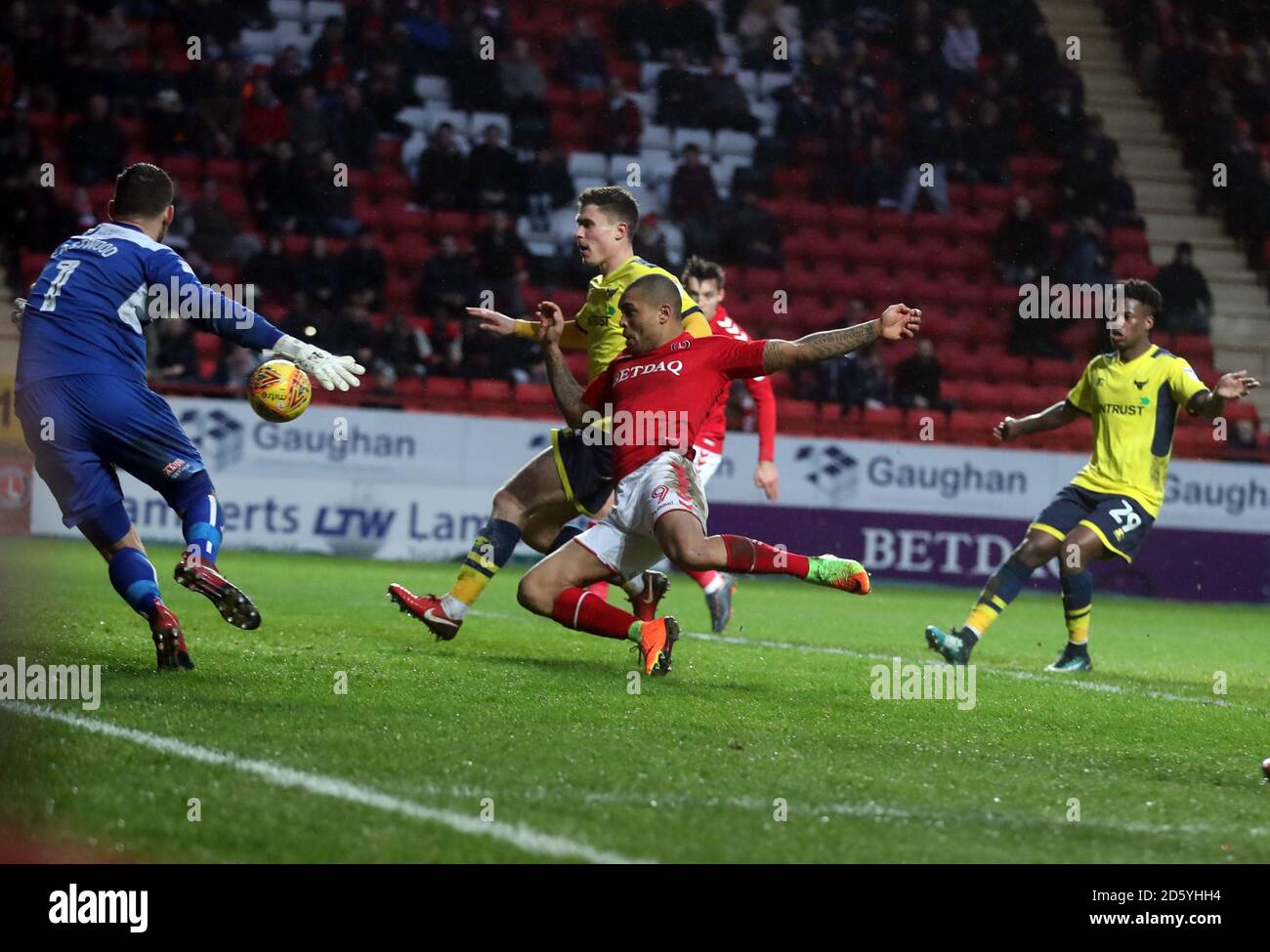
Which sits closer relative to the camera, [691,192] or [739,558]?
[739,558]

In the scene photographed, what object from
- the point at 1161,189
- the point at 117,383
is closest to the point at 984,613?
the point at 117,383

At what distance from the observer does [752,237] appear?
19.4 metres

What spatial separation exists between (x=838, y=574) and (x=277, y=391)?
2387 mm

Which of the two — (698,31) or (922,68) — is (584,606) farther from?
(922,68)

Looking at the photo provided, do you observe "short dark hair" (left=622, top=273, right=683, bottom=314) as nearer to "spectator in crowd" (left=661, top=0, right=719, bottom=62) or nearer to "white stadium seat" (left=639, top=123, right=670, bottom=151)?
"white stadium seat" (left=639, top=123, right=670, bottom=151)

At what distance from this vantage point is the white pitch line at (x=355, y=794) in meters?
3.86

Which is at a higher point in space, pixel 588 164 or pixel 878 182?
pixel 588 164

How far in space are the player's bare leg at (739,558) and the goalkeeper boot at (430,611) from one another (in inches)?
58.3

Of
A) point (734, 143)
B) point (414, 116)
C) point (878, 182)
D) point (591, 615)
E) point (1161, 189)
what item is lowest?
point (591, 615)

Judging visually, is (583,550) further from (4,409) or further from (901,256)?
(901,256)

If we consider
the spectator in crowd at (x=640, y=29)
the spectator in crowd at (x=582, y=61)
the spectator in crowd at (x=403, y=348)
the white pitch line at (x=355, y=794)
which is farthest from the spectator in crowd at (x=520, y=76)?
the white pitch line at (x=355, y=794)

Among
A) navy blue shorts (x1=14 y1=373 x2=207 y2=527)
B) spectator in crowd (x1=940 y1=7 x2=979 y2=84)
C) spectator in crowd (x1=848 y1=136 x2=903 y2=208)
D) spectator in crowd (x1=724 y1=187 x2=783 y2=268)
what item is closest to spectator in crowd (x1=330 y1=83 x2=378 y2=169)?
spectator in crowd (x1=724 y1=187 x2=783 y2=268)

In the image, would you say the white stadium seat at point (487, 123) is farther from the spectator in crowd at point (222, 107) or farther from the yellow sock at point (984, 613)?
the yellow sock at point (984, 613)
